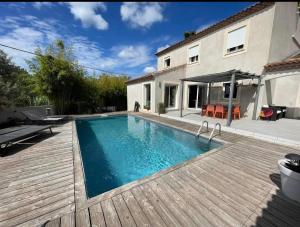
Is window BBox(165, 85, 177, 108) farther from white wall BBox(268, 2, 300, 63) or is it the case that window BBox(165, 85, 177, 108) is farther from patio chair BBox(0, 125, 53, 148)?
patio chair BBox(0, 125, 53, 148)

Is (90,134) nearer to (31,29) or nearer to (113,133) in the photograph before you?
(113,133)

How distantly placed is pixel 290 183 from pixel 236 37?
10.1 meters

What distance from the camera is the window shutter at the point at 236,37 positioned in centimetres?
927

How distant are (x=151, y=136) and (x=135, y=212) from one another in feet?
19.3

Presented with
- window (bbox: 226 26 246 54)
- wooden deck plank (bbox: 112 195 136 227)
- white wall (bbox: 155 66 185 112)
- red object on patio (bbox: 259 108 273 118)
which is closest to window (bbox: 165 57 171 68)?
white wall (bbox: 155 66 185 112)

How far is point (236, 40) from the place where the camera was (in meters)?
9.67

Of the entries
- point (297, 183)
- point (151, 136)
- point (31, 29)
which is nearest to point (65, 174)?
point (297, 183)

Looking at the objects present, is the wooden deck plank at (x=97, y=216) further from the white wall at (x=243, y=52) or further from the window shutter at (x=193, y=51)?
the window shutter at (x=193, y=51)

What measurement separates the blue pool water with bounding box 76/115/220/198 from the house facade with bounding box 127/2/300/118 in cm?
518

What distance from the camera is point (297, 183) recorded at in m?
2.40

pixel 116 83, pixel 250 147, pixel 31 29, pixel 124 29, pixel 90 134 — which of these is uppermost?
pixel 124 29

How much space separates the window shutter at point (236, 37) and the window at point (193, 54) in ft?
9.58

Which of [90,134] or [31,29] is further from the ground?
[31,29]

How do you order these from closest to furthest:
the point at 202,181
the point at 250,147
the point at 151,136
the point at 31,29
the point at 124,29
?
the point at 202,181, the point at 250,147, the point at 151,136, the point at 31,29, the point at 124,29
